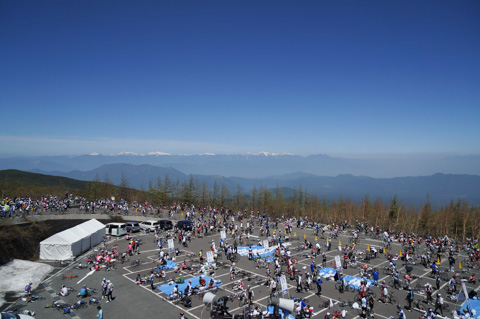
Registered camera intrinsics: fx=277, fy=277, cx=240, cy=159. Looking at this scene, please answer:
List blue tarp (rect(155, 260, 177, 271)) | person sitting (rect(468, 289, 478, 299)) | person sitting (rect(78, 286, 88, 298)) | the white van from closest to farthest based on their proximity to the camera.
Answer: person sitting (rect(78, 286, 88, 298)), person sitting (rect(468, 289, 478, 299)), blue tarp (rect(155, 260, 177, 271)), the white van

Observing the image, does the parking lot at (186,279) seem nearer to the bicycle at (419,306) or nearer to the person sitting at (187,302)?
the person sitting at (187,302)

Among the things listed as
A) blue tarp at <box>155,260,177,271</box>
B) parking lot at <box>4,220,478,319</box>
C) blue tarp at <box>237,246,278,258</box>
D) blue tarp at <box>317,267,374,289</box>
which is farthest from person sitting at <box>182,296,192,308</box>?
blue tarp at <box>237,246,278,258</box>

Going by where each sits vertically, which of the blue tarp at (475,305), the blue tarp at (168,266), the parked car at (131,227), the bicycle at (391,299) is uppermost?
the bicycle at (391,299)

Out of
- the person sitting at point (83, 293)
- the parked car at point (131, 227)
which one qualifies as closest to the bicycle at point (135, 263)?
the person sitting at point (83, 293)

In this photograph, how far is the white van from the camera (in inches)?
1378

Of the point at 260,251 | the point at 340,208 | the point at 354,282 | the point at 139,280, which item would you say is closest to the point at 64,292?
the point at 139,280

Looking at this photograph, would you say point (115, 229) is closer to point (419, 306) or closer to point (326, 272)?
point (326, 272)

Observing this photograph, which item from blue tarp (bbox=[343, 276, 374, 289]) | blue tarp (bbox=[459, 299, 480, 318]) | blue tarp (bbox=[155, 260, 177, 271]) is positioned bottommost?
blue tarp (bbox=[155, 260, 177, 271])

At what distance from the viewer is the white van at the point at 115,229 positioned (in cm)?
3500

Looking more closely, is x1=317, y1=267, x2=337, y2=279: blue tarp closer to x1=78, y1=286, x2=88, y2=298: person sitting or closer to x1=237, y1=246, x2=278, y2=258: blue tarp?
x1=237, y1=246, x2=278, y2=258: blue tarp

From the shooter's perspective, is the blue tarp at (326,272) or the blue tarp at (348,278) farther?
the blue tarp at (326,272)

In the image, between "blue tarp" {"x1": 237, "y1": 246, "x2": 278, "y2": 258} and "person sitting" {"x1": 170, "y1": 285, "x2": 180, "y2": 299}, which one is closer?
"person sitting" {"x1": 170, "y1": 285, "x2": 180, "y2": 299}

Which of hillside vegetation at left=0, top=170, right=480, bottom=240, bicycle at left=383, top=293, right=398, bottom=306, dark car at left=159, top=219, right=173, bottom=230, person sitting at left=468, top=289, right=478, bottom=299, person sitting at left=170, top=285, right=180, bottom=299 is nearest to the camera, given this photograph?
bicycle at left=383, top=293, right=398, bottom=306

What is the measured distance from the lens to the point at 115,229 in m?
35.1
